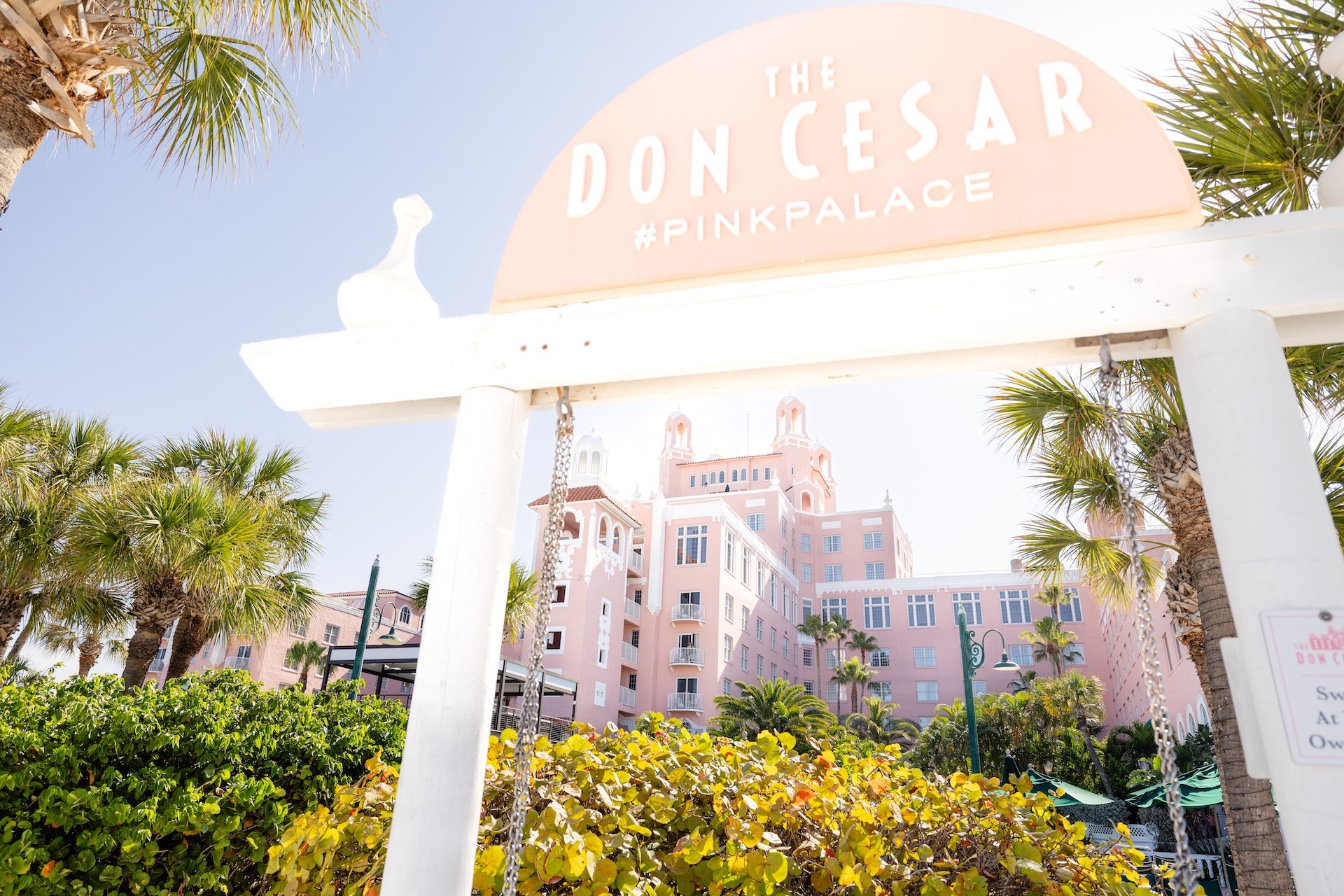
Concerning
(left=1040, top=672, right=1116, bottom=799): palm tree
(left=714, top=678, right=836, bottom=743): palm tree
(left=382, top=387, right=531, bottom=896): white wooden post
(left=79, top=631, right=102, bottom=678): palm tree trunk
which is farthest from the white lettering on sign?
(left=1040, top=672, right=1116, bottom=799): palm tree

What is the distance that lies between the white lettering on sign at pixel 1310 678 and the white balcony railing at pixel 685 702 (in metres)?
35.0

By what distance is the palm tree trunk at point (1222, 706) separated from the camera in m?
5.46

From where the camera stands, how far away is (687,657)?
117 feet

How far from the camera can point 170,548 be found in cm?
1146

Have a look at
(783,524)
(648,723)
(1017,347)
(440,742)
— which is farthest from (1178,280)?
(783,524)

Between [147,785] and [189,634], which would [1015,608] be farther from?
[147,785]

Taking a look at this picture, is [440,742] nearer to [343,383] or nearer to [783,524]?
[343,383]

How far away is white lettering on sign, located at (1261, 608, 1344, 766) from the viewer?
1728mm

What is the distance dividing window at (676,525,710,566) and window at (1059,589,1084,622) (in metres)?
21.1

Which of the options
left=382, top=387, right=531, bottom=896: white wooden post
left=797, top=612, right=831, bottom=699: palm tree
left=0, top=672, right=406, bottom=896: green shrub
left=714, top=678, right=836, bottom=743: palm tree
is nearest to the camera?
left=382, top=387, right=531, bottom=896: white wooden post

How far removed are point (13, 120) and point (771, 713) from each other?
27.3 meters

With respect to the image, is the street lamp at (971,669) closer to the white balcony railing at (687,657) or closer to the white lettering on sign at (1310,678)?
the white lettering on sign at (1310,678)

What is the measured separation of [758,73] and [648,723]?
3.17 metres

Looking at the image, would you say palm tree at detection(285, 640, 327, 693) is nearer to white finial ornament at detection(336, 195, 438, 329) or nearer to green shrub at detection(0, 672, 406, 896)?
green shrub at detection(0, 672, 406, 896)
